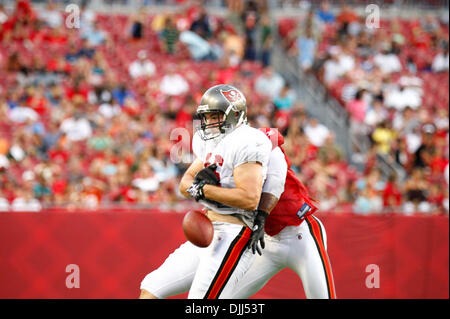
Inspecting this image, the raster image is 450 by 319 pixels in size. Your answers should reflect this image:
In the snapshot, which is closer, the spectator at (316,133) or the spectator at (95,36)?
the spectator at (316,133)

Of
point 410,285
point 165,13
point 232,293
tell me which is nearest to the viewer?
point 232,293

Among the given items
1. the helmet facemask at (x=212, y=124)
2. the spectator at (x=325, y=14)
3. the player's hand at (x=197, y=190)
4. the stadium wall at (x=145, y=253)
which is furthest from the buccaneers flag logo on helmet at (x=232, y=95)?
the spectator at (x=325, y=14)

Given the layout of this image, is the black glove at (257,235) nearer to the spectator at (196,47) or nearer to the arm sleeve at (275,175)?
the arm sleeve at (275,175)

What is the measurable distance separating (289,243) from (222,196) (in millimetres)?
756

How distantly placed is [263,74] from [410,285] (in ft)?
19.5

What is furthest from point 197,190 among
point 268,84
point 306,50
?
point 306,50

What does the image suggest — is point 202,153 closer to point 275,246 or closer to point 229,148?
point 229,148

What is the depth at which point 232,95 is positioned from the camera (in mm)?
4500

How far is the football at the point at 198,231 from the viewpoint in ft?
14.0

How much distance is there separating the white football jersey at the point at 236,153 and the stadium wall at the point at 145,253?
2.89 metres

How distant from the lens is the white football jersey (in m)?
4.28

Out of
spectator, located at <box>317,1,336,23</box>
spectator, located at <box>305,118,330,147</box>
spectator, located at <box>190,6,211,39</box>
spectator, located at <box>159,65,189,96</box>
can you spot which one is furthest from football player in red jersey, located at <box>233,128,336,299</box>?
spectator, located at <box>317,1,336,23</box>

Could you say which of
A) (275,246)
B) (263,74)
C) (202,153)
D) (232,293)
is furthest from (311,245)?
(263,74)
